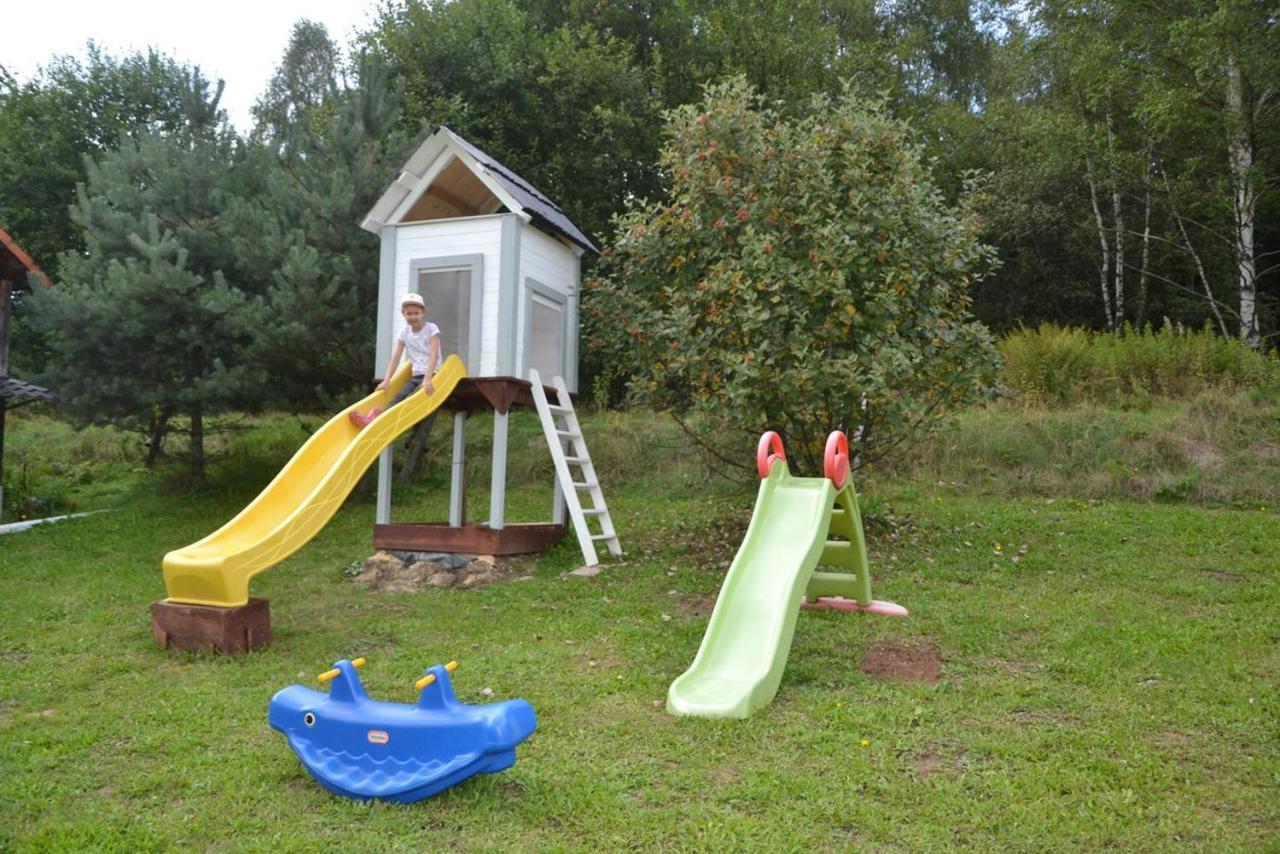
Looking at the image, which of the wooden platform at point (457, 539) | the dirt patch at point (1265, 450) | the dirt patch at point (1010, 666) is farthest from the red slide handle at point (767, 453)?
the dirt patch at point (1265, 450)

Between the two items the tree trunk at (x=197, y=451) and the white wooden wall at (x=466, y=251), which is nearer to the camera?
the white wooden wall at (x=466, y=251)

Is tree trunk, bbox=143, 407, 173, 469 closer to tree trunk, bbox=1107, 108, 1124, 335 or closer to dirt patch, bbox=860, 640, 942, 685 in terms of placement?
dirt patch, bbox=860, 640, 942, 685

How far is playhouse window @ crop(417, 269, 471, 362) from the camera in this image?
10.6m

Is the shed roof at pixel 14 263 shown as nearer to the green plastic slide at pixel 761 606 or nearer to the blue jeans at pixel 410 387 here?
the blue jeans at pixel 410 387

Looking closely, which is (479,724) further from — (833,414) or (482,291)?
(482,291)

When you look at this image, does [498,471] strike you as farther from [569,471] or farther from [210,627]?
[210,627]

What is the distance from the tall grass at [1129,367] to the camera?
47.1 feet

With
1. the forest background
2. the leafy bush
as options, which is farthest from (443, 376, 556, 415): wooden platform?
the forest background

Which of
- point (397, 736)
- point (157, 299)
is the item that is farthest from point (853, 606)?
point (157, 299)

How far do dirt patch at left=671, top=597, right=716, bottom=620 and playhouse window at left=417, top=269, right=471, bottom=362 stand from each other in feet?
13.7

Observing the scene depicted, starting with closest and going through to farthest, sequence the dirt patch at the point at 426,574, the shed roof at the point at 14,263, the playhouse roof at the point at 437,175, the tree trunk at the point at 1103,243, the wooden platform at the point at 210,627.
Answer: the wooden platform at the point at 210,627 → the dirt patch at the point at 426,574 → the playhouse roof at the point at 437,175 → the shed roof at the point at 14,263 → the tree trunk at the point at 1103,243

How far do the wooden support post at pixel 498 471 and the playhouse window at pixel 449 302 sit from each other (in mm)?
1320

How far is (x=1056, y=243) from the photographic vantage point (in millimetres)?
21531

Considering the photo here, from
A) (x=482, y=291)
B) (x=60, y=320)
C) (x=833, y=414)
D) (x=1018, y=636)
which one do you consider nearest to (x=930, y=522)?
(x=833, y=414)
